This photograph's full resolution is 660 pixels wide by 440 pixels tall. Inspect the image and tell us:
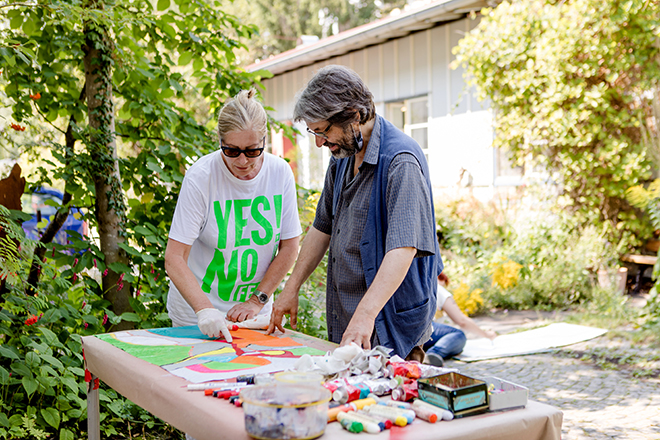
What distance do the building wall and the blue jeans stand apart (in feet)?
11.8

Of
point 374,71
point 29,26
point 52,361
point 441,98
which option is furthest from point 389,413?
Answer: point 374,71

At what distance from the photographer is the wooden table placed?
1.21m

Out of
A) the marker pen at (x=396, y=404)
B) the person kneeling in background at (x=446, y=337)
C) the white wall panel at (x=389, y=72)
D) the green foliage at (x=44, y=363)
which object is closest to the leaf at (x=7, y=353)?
the green foliage at (x=44, y=363)

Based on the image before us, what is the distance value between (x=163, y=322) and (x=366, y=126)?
180 cm

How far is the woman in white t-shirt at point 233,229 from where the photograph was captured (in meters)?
2.16

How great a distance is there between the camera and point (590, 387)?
401 cm

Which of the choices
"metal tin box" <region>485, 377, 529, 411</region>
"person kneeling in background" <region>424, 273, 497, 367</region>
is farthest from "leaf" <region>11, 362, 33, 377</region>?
"person kneeling in background" <region>424, 273, 497, 367</region>

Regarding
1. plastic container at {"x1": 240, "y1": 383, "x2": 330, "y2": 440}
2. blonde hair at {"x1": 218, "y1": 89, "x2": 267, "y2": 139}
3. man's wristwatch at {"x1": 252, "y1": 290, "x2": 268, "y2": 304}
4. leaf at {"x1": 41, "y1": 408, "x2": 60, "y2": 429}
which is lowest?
leaf at {"x1": 41, "y1": 408, "x2": 60, "y2": 429}

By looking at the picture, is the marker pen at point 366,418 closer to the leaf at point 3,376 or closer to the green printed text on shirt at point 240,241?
the green printed text on shirt at point 240,241

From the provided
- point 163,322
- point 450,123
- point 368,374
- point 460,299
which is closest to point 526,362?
point 460,299

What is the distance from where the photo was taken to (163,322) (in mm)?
3209

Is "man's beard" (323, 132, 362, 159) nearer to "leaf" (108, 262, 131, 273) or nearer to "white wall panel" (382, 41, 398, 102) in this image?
"leaf" (108, 262, 131, 273)

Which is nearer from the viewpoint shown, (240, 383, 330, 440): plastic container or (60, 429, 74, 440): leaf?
(240, 383, 330, 440): plastic container

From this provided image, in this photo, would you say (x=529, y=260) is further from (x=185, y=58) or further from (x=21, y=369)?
(x=21, y=369)
